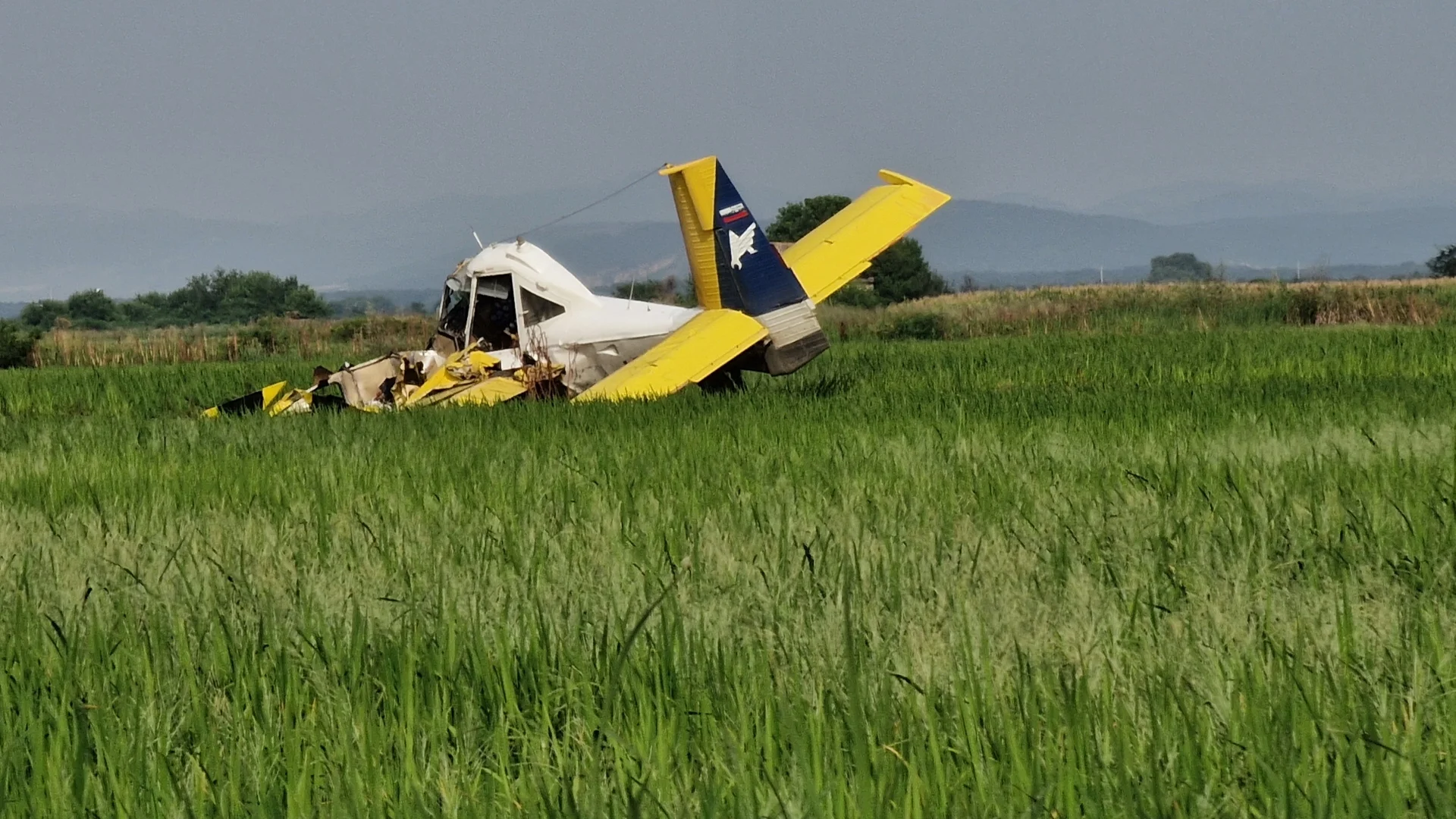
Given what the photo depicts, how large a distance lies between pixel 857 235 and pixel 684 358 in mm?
3335

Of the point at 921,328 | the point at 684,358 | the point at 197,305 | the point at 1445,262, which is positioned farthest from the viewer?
the point at 197,305

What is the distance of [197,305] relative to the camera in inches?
4840

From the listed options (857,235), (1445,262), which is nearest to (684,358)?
(857,235)

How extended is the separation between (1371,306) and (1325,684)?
30.5 meters

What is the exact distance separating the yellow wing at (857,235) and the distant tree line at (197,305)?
87612mm

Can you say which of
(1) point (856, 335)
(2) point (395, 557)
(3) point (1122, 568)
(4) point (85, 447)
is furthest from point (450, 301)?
(1) point (856, 335)

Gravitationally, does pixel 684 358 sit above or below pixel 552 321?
below

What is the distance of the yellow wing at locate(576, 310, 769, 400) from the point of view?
425 inches

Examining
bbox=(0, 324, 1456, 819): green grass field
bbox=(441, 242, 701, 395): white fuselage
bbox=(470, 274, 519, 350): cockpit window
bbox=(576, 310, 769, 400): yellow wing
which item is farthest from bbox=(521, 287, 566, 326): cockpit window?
bbox=(0, 324, 1456, 819): green grass field

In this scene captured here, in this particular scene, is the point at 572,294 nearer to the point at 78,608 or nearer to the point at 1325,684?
the point at 78,608

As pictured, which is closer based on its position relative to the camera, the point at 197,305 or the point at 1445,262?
the point at 1445,262

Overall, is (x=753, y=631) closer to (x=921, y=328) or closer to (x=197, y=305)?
(x=921, y=328)

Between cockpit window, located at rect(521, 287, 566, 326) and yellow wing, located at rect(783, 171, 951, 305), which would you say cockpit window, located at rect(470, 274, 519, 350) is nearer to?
cockpit window, located at rect(521, 287, 566, 326)

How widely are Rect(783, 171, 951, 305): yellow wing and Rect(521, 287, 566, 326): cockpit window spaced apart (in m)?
2.32
